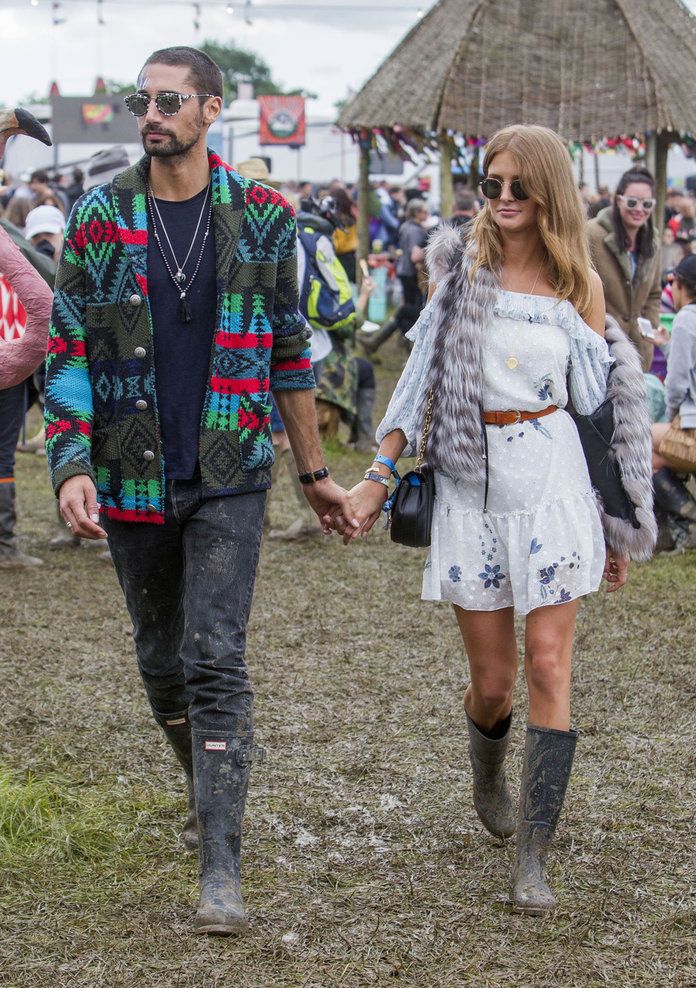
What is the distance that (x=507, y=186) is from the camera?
11.9 feet

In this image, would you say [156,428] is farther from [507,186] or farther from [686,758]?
[686,758]

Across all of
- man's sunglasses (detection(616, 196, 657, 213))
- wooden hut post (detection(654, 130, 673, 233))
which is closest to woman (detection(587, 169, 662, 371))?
A: man's sunglasses (detection(616, 196, 657, 213))

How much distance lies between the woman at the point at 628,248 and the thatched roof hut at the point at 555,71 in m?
6.20

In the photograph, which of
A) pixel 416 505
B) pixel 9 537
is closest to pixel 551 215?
pixel 416 505

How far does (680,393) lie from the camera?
770 centimetres

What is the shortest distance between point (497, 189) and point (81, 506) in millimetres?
1385

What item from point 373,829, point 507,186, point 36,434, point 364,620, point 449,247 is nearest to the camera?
point 507,186

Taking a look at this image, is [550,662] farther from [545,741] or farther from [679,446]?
[679,446]

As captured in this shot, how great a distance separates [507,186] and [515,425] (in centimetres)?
63

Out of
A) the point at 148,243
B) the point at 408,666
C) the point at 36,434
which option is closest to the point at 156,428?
the point at 148,243

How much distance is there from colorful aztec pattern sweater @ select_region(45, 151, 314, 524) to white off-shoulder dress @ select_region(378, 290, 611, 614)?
614 mm

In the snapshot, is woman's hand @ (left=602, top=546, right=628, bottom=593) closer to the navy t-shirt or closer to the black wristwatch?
the black wristwatch

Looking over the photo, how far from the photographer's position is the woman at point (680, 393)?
7.61 metres

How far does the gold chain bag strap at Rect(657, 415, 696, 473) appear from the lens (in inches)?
308
